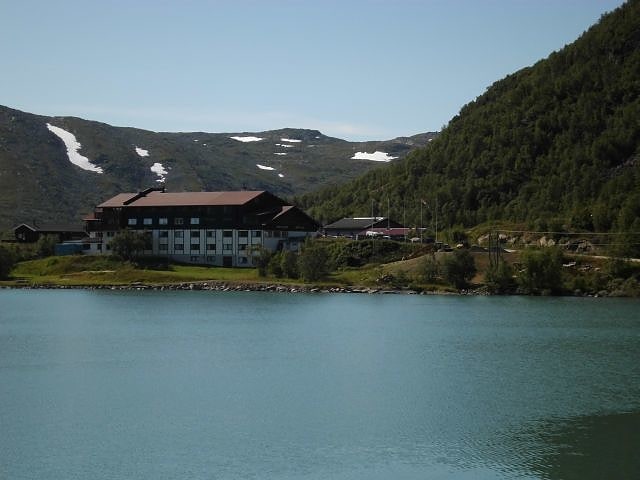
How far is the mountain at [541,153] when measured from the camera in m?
124

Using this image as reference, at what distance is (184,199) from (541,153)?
5509cm

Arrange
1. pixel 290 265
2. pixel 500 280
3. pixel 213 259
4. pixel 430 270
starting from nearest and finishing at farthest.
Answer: pixel 500 280
pixel 430 270
pixel 290 265
pixel 213 259

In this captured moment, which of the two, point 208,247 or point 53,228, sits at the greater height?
point 53,228

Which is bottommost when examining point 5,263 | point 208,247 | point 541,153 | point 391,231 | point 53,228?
point 5,263

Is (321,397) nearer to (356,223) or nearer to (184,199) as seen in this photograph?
(184,199)

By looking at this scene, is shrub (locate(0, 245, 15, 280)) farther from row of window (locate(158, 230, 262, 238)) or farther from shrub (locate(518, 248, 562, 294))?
shrub (locate(518, 248, 562, 294))

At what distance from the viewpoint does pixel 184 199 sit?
11975 centimetres

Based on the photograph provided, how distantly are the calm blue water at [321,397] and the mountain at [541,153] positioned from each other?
53895mm

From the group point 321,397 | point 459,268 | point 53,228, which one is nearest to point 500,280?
point 459,268

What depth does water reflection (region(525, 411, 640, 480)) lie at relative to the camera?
27.6m

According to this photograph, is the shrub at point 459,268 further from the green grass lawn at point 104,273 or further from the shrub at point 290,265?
the green grass lawn at point 104,273

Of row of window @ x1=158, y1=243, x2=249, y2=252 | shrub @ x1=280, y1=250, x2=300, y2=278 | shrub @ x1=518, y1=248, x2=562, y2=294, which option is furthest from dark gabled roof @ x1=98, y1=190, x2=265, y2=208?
shrub @ x1=518, y1=248, x2=562, y2=294

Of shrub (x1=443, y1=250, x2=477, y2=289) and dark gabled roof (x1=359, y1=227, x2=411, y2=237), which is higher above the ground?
dark gabled roof (x1=359, y1=227, x2=411, y2=237)

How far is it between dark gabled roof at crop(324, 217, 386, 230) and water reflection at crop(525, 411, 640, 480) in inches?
3832
